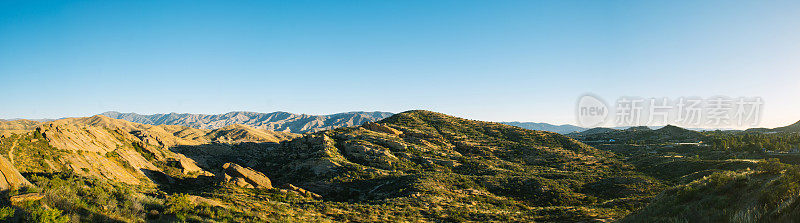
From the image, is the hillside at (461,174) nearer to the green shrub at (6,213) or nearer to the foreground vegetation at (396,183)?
the foreground vegetation at (396,183)

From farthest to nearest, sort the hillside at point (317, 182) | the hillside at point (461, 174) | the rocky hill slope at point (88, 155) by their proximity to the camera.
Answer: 1. the hillside at point (461, 174)
2. the rocky hill slope at point (88, 155)
3. the hillside at point (317, 182)

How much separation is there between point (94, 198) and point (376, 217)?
16113 millimetres

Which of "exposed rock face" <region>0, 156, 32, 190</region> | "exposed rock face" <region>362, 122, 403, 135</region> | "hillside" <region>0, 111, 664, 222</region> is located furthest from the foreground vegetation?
"exposed rock face" <region>0, 156, 32, 190</region>

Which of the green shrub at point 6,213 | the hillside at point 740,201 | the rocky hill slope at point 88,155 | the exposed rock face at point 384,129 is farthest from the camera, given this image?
the exposed rock face at point 384,129

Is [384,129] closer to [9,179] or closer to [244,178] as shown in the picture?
[244,178]

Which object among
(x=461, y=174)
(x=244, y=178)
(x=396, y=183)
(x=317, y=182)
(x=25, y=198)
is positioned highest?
(x=25, y=198)

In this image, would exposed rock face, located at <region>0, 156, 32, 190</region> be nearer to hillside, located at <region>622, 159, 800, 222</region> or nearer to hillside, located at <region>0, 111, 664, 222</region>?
hillside, located at <region>0, 111, 664, 222</region>

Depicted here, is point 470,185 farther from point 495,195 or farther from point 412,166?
point 412,166

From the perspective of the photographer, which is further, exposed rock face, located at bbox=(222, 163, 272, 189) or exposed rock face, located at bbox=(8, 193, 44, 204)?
exposed rock face, located at bbox=(222, 163, 272, 189)

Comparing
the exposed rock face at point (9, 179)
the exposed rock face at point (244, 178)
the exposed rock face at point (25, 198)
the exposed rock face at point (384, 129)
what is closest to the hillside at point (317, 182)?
the exposed rock face at point (244, 178)

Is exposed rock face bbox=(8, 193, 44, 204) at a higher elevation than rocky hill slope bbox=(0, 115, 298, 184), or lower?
higher

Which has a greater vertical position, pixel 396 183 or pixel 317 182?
pixel 396 183

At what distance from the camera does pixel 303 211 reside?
→ 2220 centimetres

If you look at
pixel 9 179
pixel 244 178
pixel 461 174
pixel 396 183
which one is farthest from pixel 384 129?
pixel 9 179
